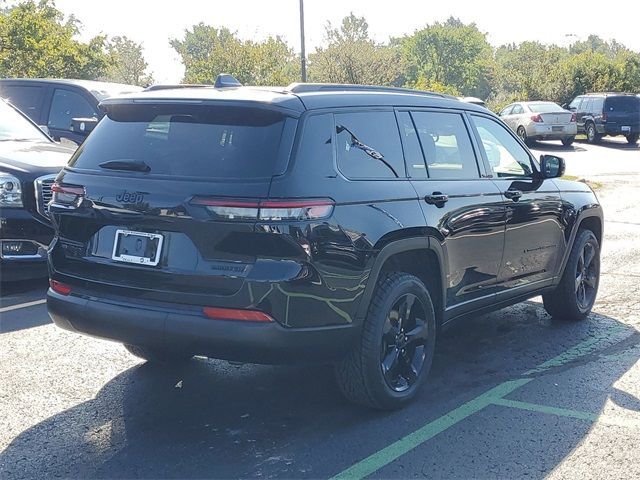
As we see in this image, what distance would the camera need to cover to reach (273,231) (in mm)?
4129

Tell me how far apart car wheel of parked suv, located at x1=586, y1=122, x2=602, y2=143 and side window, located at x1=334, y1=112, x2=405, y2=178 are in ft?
92.1

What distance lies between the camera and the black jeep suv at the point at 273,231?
13.7ft

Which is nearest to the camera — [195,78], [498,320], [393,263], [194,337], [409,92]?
[194,337]

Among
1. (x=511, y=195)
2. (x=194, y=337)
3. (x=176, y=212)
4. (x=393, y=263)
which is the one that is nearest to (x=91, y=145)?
(x=176, y=212)

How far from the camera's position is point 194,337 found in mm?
4191

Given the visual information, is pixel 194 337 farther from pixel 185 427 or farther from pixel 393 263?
pixel 393 263

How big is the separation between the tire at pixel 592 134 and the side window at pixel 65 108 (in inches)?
932

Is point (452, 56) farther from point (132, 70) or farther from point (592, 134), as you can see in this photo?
point (592, 134)

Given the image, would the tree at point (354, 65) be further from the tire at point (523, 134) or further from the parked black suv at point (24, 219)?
the parked black suv at point (24, 219)

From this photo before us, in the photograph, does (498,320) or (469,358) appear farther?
(498,320)

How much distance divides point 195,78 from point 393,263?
38.1 meters

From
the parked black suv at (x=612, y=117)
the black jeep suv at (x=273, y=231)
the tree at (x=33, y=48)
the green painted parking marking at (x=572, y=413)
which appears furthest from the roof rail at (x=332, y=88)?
the parked black suv at (x=612, y=117)

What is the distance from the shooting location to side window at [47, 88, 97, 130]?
11695mm

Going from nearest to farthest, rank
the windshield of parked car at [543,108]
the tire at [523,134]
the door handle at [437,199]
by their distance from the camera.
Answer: the door handle at [437,199]
the windshield of parked car at [543,108]
the tire at [523,134]
